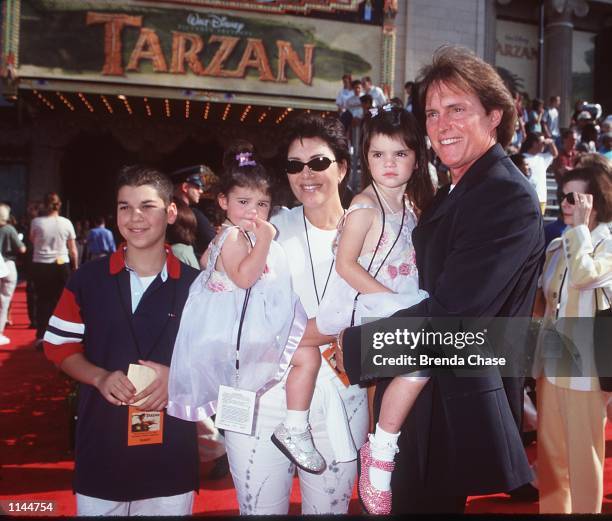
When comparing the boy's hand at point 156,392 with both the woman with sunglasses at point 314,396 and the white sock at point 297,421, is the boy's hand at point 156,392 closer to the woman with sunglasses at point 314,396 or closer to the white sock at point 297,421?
the woman with sunglasses at point 314,396

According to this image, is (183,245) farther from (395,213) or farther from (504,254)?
(504,254)

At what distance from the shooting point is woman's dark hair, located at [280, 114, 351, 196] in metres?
2.12

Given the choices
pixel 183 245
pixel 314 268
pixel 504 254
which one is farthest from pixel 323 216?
pixel 183 245

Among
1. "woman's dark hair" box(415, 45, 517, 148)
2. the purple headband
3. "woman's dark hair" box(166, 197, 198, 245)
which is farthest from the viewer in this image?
"woman's dark hair" box(166, 197, 198, 245)

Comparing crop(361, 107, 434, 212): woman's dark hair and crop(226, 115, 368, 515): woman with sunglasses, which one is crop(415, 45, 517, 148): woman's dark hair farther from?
crop(226, 115, 368, 515): woman with sunglasses

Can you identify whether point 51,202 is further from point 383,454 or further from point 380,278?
point 383,454

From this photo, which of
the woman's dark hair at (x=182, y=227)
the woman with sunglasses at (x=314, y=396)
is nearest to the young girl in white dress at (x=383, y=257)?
the woman with sunglasses at (x=314, y=396)

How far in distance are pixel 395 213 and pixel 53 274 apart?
677 cm

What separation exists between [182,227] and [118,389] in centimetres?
205

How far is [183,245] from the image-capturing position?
153 inches

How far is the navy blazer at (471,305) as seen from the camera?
Result: 5.16 ft

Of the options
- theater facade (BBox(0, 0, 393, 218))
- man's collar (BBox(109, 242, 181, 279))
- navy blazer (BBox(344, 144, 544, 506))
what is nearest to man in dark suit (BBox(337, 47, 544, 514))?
navy blazer (BBox(344, 144, 544, 506))

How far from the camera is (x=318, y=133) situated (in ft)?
6.93

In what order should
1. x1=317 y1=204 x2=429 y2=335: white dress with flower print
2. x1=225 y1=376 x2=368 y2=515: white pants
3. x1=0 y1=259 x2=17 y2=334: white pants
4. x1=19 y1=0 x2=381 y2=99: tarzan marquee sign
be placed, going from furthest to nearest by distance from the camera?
x1=19 y1=0 x2=381 y2=99: tarzan marquee sign, x1=0 y1=259 x2=17 y2=334: white pants, x1=225 y1=376 x2=368 y2=515: white pants, x1=317 y1=204 x2=429 y2=335: white dress with flower print
